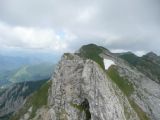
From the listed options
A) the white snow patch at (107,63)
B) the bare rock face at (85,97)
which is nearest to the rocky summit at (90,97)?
the bare rock face at (85,97)

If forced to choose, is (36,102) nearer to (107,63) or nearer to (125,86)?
(107,63)

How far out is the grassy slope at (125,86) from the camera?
157 metres

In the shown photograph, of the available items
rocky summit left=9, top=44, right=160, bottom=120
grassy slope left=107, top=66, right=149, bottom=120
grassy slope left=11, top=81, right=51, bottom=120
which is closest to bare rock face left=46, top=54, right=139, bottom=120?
rocky summit left=9, top=44, right=160, bottom=120

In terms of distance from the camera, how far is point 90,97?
131500 mm

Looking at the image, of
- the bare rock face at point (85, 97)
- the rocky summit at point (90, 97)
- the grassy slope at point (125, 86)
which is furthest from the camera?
the grassy slope at point (125, 86)

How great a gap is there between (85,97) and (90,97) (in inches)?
150

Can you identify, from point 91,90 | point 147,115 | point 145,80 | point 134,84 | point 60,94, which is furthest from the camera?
point 145,80

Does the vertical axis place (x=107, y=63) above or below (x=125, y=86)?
above

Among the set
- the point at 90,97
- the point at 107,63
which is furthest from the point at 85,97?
the point at 107,63

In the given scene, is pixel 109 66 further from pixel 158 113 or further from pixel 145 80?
pixel 158 113

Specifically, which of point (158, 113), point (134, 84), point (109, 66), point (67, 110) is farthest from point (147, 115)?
point (67, 110)

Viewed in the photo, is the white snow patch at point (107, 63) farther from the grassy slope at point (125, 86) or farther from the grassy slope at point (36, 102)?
the grassy slope at point (36, 102)

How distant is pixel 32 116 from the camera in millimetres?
164375

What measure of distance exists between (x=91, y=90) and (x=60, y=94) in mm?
18064
